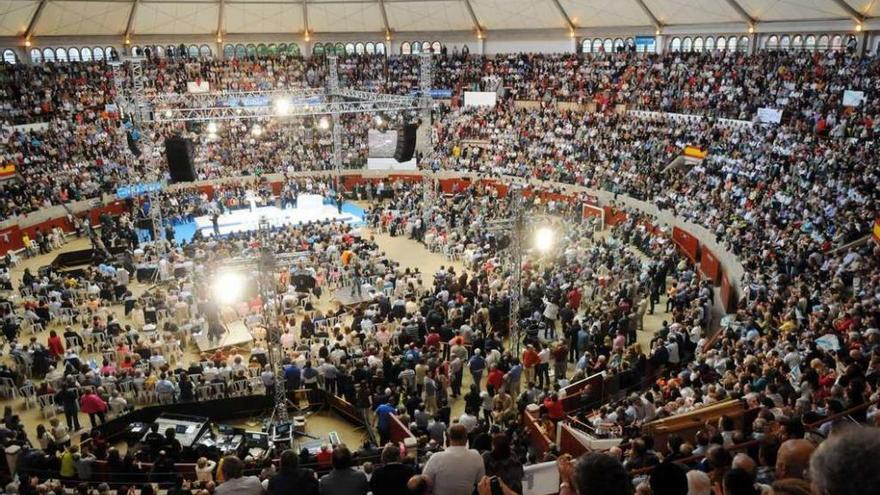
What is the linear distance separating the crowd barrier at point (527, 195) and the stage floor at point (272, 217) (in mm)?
3777

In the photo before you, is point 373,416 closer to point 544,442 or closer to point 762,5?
point 544,442

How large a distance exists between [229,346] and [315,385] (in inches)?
158

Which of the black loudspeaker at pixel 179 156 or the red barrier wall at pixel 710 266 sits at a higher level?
the black loudspeaker at pixel 179 156

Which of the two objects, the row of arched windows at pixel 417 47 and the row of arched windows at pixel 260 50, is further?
the row of arched windows at pixel 417 47

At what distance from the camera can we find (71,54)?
41.7 meters

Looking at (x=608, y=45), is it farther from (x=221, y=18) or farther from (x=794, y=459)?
(x=794, y=459)

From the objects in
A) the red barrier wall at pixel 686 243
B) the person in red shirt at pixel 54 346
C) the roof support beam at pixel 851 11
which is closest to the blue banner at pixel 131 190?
the person in red shirt at pixel 54 346

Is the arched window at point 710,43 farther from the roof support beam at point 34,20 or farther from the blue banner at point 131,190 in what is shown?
the roof support beam at point 34,20

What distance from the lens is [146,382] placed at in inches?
591

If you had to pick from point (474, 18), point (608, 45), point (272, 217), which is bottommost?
point (272, 217)

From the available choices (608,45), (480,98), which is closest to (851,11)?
(608,45)

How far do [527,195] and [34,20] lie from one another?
29624mm

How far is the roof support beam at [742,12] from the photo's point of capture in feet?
113

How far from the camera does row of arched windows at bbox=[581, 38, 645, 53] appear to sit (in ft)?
139
